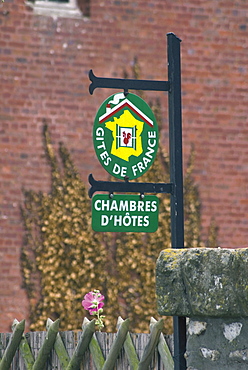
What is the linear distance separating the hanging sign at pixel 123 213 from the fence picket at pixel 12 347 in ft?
3.02

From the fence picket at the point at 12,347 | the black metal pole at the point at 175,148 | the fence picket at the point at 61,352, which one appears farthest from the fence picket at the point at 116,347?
the fence picket at the point at 12,347

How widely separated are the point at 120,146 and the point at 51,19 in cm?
546

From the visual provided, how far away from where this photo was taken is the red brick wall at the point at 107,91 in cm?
926

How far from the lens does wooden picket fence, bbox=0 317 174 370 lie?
4195mm

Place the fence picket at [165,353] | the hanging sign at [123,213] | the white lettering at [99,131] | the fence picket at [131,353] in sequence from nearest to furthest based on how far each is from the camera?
the fence picket at [165,353], the fence picket at [131,353], the hanging sign at [123,213], the white lettering at [99,131]

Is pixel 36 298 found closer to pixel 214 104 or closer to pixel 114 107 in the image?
pixel 214 104

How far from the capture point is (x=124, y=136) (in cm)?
465

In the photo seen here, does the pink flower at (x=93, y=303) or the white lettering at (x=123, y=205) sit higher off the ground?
the white lettering at (x=123, y=205)

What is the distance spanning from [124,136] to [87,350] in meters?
1.33

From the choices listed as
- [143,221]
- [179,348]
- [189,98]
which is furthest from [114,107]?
[189,98]

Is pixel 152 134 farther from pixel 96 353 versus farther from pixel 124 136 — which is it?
pixel 96 353

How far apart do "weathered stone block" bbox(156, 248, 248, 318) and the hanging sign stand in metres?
1.30

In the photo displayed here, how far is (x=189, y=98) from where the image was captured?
33.1 feet

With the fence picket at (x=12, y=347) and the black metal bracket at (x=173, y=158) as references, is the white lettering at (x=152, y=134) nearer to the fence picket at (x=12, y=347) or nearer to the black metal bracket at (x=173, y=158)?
the black metal bracket at (x=173, y=158)
